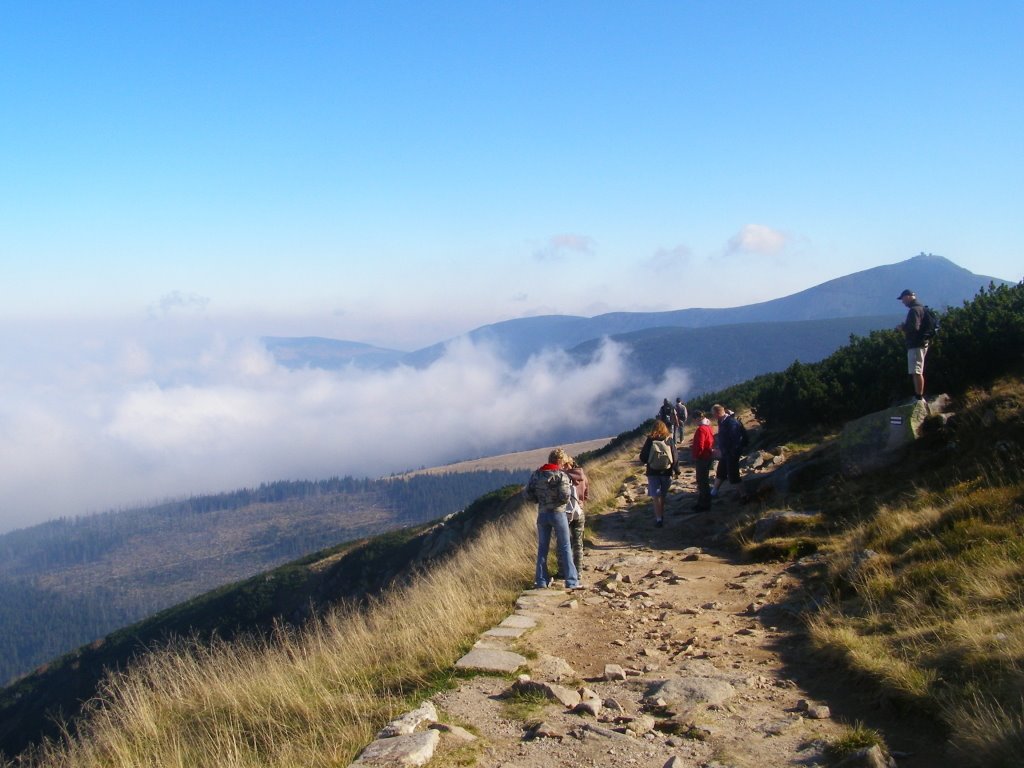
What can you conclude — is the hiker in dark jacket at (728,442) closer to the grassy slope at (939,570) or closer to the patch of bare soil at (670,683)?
the grassy slope at (939,570)

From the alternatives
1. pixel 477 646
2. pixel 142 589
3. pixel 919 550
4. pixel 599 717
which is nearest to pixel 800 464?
pixel 919 550

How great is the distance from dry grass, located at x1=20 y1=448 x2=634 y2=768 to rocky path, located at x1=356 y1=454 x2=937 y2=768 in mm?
485

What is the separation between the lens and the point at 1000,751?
4043 mm

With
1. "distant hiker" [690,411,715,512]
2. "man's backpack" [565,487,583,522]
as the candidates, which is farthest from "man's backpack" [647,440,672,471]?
"man's backpack" [565,487,583,522]

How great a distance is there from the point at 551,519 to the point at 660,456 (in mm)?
3646

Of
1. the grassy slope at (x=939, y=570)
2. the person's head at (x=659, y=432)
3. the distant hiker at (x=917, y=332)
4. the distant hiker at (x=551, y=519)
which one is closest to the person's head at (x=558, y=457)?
the distant hiker at (x=551, y=519)

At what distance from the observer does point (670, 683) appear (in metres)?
6.13

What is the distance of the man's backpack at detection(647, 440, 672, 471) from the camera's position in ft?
43.1

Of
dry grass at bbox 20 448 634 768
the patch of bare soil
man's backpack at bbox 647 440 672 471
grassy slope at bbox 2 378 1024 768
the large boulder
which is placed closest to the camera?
the patch of bare soil

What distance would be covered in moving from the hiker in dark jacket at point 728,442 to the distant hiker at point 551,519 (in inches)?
236

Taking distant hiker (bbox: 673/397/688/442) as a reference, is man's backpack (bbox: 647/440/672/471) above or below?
above

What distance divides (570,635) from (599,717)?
8.10 feet

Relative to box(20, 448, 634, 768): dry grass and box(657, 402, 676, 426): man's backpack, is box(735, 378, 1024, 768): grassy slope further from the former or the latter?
box(657, 402, 676, 426): man's backpack

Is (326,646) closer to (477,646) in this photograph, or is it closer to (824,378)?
(477,646)
